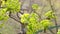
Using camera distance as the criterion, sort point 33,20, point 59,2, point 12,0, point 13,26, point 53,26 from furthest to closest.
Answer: point 59,2 → point 13,26 → point 53,26 → point 12,0 → point 33,20

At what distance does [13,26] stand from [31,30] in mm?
Answer: 1293

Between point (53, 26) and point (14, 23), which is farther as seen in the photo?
point (14, 23)

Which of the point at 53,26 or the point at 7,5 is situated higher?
the point at 7,5

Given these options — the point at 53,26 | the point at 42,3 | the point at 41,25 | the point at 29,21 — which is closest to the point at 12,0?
the point at 29,21

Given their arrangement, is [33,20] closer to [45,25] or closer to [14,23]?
[45,25]

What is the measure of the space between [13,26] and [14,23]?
6 centimetres

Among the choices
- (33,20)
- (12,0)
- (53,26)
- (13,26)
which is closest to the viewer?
(33,20)

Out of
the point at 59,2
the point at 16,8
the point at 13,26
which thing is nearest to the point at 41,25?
the point at 16,8

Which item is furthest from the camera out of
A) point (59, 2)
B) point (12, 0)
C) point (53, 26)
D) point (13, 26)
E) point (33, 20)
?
point (59, 2)

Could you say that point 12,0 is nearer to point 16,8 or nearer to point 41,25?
point 16,8

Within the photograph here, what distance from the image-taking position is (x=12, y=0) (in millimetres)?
1676

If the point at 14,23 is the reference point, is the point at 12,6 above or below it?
above

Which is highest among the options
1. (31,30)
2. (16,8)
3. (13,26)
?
(16,8)

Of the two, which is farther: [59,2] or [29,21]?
[59,2]
